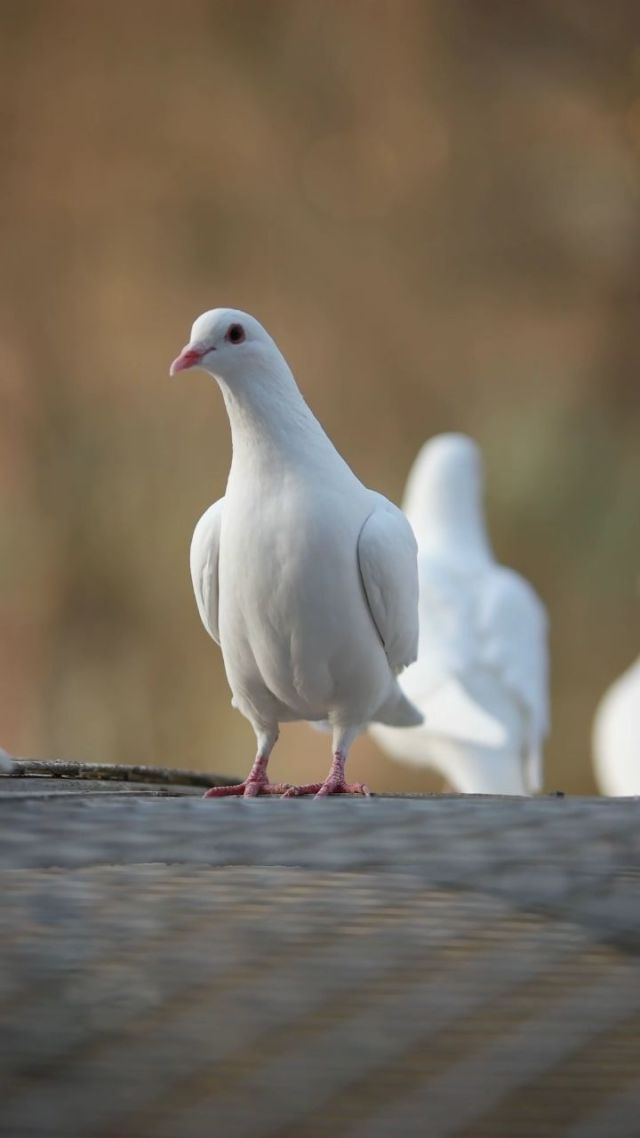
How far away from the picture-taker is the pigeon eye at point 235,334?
118 centimetres

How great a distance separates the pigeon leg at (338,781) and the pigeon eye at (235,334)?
13.5 inches

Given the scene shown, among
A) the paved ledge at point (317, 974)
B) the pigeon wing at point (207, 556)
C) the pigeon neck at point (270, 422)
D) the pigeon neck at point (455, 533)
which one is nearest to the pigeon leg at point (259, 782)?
the pigeon wing at point (207, 556)

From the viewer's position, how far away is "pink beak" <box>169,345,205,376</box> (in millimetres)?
1128

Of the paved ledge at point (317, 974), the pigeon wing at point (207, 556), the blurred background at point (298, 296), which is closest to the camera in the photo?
the paved ledge at point (317, 974)

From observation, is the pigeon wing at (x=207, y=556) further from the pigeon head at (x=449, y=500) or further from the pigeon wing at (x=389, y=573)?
the pigeon head at (x=449, y=500)

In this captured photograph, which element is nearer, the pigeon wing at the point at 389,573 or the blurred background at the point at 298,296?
the pigeon wing at the point at 389,573

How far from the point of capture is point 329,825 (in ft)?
2.13

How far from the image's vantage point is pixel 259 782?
124 cm

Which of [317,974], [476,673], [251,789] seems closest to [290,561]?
[251,789]

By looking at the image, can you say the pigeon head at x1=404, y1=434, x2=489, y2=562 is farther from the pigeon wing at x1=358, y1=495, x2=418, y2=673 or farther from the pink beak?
the pink beak

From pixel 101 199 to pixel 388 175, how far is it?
116cm

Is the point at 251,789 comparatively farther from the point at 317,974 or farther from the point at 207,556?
the point at 317,974

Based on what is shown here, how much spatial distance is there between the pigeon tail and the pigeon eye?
0.38 metres

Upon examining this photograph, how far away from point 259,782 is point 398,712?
25cm
